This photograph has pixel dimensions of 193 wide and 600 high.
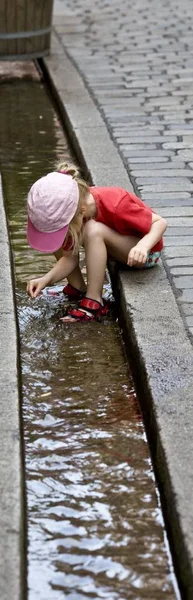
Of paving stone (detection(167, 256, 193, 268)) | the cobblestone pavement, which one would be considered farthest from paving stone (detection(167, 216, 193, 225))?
paving stone (detection(167, 256, 193, 268))

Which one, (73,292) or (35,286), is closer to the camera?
(35,286)

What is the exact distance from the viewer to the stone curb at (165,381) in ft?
9.71

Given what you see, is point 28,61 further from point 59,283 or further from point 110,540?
point 110,540

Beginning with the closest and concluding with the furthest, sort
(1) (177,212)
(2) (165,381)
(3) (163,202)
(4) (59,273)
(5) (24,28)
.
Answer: (2) (165,381)
(4) (59,273)
(1) (177,212)
(3) (163,202)
(5) (24,28)

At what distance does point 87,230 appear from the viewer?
4418 mm

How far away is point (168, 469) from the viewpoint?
314cm

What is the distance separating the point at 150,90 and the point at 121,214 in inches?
150

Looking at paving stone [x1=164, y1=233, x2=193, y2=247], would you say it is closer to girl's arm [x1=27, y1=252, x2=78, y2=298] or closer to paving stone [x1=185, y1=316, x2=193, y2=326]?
girl's arm [x1=27, y1=252, x2=78, y2=298]

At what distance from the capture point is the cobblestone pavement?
530 centimetres

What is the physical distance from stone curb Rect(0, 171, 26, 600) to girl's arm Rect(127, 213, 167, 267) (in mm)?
492

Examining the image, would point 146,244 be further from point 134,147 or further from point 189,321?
point 134,147

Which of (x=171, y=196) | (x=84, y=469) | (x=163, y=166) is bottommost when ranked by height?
(x=163, y=166)

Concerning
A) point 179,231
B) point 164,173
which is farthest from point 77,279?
point 164,173

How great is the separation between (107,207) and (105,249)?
16 cm
